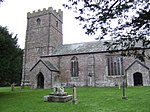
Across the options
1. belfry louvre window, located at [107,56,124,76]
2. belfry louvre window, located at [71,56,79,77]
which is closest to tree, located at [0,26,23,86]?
belfry louvre window, located at [71,56,79,77]

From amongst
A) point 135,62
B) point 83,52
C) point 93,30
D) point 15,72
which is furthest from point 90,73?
point 93,30

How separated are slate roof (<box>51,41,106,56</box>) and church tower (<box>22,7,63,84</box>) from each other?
6.81ft

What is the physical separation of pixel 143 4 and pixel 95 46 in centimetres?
2653

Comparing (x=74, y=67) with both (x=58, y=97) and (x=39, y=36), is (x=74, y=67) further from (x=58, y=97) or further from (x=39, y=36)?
(x=58, y=97)

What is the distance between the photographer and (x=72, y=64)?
3153cm

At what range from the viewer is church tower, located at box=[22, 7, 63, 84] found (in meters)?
36.2

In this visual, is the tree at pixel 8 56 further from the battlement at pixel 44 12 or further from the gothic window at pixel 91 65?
the battlement at pixel 44 12

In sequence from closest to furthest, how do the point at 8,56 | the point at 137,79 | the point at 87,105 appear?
the point at 87,105 < the point at 8,56 < the point at 137,79

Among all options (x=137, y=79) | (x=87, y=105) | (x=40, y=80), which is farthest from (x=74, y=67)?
(x=87, y=105)

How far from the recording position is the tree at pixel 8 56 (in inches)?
671

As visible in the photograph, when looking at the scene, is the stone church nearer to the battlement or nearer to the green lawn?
the battlement

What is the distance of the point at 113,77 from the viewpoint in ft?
94.1

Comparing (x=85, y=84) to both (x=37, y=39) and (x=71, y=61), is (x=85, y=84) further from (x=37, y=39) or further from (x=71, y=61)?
(x=37, y=39)

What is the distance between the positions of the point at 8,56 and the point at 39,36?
19913 millimetres
